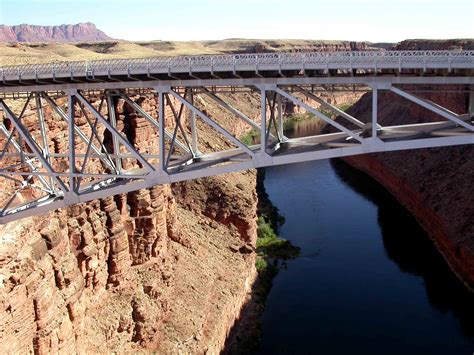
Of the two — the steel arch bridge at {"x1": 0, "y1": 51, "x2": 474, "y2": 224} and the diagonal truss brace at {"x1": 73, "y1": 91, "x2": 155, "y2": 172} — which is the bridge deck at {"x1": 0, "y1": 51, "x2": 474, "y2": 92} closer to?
the steel arch bridge at {"x1": 0, "y1": 51, "x2": 474, "y2": 224}

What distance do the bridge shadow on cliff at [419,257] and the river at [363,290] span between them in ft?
0.20

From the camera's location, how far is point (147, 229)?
84.9 feet

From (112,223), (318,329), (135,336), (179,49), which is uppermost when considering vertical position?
(179,49)

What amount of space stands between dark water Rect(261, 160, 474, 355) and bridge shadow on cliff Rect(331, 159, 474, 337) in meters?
0.06

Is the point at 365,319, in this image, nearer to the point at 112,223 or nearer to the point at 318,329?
the point at 318,329

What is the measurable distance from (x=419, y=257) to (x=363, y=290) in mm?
7386

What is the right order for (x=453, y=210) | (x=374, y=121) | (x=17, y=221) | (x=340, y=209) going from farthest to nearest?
(x=340, y=209) → (x=453, y=210) → (x=17, y=221) → (x=374, y=121)

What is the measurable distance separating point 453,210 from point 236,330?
19.5 m

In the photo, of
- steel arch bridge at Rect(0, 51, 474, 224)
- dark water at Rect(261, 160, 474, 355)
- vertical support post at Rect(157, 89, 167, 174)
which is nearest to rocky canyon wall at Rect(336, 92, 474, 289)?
dark water at Rect(261, 160, 474, 355)

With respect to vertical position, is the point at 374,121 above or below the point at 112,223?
above

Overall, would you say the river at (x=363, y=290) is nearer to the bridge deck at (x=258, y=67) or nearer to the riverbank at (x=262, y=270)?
the riverbank at (x=262, y=270)

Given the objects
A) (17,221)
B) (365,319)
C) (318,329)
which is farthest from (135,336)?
(365,319)

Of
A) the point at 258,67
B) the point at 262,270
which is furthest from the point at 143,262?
the point at 262,270

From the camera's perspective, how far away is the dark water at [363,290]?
2908cm
